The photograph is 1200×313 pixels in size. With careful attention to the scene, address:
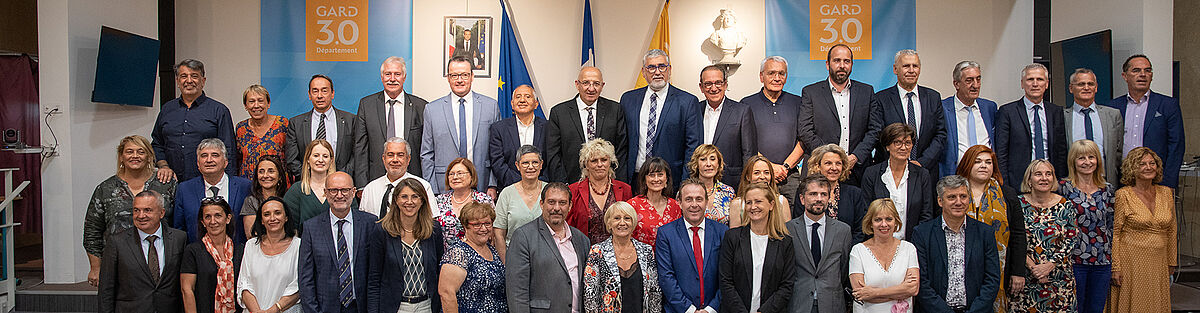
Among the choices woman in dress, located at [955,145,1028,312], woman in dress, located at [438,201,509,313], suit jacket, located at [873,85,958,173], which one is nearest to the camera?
woman in dress, located at [438,201,509,313]

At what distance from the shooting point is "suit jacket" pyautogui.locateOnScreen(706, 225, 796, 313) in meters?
4.09

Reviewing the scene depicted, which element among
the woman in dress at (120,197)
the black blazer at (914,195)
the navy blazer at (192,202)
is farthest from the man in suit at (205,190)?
the black blazer at (914,195)

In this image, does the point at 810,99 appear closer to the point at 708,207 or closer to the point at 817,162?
the point at 817,162

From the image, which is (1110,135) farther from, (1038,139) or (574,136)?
(574,136)

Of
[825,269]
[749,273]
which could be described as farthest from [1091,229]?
[749,273]

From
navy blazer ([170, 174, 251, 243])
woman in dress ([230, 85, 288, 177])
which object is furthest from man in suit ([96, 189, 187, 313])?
woman in dress ([230, 85, 288, 177])

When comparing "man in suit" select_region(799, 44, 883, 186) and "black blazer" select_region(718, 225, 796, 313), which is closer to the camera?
"black blazer" select_region(718, 225, 796, 313)

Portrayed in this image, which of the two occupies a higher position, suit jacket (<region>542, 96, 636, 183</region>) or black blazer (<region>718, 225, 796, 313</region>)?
suit jacket (<region>542, 96, 636, 183</region>)

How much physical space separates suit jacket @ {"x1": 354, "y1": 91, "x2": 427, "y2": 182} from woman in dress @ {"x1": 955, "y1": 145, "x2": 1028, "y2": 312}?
3.41 m

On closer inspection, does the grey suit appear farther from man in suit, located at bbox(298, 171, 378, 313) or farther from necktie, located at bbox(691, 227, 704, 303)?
man in suit, located at bbox(298, 171, 378, 313)

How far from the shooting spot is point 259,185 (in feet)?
15.6

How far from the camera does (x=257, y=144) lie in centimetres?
531

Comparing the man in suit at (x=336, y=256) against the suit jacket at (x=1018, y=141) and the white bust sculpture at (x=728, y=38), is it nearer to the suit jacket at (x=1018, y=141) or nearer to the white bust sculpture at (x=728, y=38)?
the suit jacket at (x=1018, y=141)

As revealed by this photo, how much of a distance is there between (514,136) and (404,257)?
1317 millimetres
